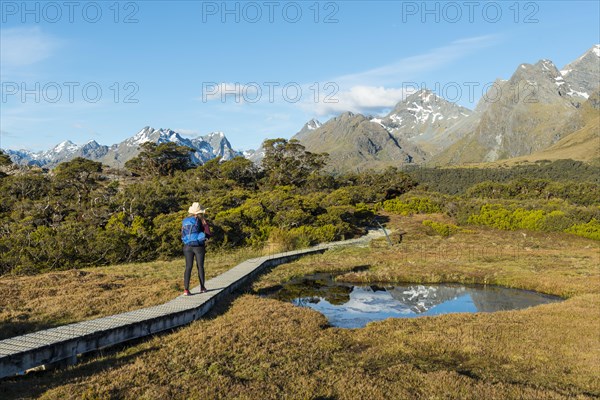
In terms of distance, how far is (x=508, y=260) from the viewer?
94.8ft

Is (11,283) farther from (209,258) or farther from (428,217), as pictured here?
(428,217)

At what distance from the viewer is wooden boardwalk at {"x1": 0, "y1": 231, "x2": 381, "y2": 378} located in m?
8.52

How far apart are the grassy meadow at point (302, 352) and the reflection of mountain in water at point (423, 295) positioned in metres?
3.71

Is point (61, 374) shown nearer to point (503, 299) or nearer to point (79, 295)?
point (79, 295)

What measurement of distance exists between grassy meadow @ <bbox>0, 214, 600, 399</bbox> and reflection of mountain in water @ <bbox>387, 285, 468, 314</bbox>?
12.2 ft

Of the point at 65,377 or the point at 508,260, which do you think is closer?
the point at 65,377

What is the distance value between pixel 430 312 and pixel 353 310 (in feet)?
9.75

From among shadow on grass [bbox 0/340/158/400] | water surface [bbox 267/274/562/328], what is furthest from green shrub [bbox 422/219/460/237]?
shadow on grass [bbox 0/340/158/400]

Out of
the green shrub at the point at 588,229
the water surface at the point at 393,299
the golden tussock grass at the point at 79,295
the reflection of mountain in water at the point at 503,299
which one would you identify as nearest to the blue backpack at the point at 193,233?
the golden tussock grass at the point at 79,295

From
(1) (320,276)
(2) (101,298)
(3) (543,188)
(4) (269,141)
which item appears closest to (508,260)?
(1) (320,276)

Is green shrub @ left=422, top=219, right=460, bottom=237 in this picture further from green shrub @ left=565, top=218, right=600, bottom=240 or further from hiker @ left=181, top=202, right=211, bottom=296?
hiker @ left=181, top=202, right=211, bottom=296

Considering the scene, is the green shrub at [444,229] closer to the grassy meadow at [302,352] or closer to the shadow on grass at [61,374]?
the grassy meadow at [302,352]

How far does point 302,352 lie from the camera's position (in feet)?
34.1

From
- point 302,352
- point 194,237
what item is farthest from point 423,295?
point 302,352
